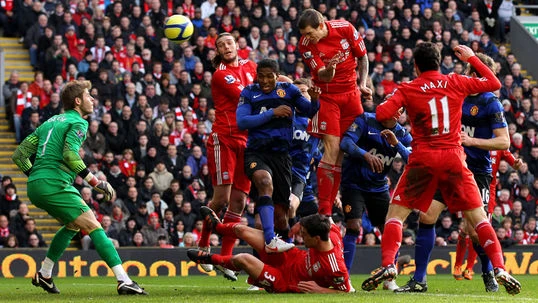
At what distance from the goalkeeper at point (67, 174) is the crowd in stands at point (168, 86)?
8.03 meters

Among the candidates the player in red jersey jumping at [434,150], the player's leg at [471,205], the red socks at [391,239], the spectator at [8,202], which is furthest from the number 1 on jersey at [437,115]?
the spectator at [8,202]

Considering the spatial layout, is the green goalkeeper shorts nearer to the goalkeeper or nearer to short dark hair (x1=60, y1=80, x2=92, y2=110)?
the goalkeeper

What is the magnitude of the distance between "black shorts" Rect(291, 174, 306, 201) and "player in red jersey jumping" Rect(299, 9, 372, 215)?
812 mm

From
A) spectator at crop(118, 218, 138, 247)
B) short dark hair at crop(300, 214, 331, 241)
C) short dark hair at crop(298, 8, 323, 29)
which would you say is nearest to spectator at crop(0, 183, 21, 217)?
spectator at crop(118, 218, 138, 247)

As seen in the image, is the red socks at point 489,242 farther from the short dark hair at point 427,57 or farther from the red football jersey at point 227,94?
the red football jersey at point 227,94

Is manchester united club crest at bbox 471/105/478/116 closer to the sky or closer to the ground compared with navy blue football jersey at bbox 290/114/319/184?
closer to the sky

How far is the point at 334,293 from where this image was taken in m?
12.3

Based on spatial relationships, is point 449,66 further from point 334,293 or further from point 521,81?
point 334,293

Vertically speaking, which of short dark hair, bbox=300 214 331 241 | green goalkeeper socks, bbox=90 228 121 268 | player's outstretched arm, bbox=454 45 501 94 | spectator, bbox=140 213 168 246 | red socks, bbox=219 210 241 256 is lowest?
spectator, bbox=140 213 168 246

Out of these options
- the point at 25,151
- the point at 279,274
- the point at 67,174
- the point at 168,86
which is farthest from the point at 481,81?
the point at 168,86

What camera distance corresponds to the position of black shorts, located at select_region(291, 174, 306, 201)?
1530 centimetres

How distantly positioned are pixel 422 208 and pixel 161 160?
11806 millimetres

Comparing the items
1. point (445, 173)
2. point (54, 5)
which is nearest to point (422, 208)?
point (445, 173)

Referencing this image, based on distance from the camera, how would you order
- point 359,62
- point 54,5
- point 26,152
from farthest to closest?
point 54,5 → point 359,62 → point 26,152
